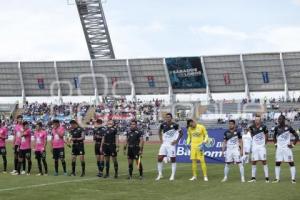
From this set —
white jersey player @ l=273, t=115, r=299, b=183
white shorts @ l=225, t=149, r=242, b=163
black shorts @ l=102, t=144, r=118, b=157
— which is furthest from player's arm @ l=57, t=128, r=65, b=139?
white jersey player @ l=273, t=115, r=299, b=183

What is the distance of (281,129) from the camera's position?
62.4ft

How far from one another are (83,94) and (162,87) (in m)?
10.4

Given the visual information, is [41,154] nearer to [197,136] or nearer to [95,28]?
[197,136]

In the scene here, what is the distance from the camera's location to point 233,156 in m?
19.6

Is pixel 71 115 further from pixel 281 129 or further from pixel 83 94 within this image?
pixel 281 129

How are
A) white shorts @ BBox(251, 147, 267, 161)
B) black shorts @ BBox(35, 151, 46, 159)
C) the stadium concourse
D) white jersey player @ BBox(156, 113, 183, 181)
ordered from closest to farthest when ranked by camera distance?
white shorts @ BBox(251, 147, 267, 161), white jersey player @ BBox(156, 113, 183, 181), black shorts @ BBox(35, 151, 46, 159), the stadium concourse

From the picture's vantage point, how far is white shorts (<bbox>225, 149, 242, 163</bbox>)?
19.6 metres

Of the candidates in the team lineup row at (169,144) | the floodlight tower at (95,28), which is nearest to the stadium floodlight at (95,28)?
the floodlight tower at (95,28)

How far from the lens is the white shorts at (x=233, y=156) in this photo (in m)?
19.6

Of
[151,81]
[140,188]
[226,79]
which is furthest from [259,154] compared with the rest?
[151,81]

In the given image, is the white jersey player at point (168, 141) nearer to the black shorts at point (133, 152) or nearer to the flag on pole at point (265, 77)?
the black shorts at point (133, 152)

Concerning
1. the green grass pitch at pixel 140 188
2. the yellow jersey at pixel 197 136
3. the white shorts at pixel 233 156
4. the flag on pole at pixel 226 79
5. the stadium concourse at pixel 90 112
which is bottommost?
the green grass pitch at pixel 140 188

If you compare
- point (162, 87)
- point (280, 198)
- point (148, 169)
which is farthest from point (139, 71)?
point (280, 198)

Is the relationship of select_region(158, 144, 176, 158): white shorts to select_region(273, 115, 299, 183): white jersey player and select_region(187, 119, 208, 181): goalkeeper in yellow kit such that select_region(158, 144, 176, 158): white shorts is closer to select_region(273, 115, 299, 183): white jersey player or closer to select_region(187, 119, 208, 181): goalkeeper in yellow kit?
select_region(187, 119, 208, 181): goalkeeper in yellow kit
